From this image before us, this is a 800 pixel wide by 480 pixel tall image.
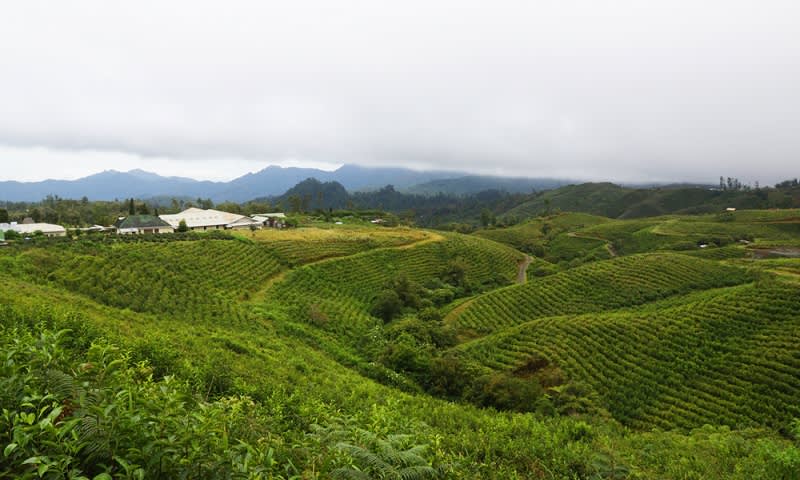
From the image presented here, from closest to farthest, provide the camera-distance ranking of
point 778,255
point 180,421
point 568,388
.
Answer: point 180,421 → point 568,388 → point 778,255

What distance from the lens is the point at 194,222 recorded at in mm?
73125

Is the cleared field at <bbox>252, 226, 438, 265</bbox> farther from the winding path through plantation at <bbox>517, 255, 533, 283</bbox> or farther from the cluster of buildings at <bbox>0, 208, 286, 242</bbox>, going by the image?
the winding path through plantation at <bbox>517, 255, 533, 283</bbox>

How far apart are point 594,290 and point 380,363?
2913 cm

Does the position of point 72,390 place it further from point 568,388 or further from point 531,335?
point 531,335

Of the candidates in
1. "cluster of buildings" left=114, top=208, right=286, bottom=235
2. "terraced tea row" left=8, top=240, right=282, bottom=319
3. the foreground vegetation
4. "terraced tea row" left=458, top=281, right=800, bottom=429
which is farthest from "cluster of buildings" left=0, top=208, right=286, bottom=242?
"terraced tea row" left=458, top=281, right=800, bottom=429

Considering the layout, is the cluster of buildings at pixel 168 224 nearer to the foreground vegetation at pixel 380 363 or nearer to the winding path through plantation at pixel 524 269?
the foreground vegetation at pixel 380 363

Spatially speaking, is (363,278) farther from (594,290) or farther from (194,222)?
(194,222)

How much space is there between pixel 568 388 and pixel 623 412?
347cm

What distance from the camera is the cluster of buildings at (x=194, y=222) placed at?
62.6 meters

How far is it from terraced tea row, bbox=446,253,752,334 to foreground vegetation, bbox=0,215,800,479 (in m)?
0.26

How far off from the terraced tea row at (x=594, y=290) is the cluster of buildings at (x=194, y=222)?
42712 mm

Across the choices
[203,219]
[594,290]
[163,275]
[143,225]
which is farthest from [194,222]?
[594,290]

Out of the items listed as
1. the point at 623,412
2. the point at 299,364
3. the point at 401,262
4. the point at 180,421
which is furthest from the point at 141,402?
the point at 401,262

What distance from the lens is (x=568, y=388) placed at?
20344 mm
